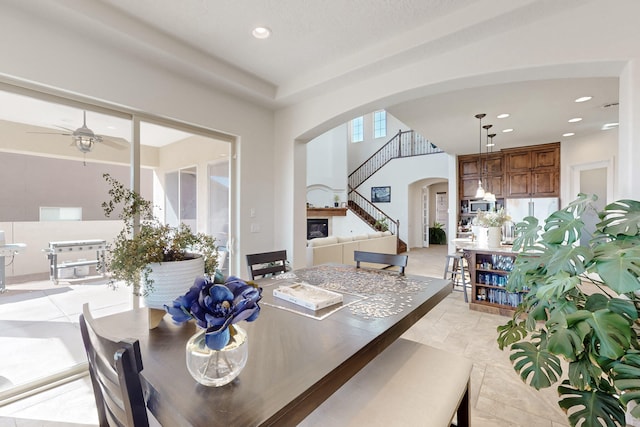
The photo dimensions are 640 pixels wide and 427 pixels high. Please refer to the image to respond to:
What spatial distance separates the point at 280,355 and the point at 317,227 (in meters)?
9.00

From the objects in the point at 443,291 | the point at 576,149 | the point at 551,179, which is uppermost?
the point at 576,149

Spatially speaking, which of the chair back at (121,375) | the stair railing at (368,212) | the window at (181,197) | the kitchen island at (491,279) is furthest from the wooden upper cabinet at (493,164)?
the chair back at (121,375)

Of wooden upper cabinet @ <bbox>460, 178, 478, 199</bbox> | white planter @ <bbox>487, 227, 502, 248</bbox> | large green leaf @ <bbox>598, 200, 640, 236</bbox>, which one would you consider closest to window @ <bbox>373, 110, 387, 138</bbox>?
wooden upper cabinet @ <bbox>460, 178, 478, 199</bbox>

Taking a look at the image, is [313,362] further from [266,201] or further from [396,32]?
[266,201]

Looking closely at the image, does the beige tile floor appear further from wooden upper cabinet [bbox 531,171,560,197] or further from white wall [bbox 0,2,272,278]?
wooden upper cabinet [bbox 531,171,560,197]

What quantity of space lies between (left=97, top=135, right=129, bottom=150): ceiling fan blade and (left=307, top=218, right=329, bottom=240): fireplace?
282 inches

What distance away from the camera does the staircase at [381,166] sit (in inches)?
396

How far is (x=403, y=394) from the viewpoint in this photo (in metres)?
1.29

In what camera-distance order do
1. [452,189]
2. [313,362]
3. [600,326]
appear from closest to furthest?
[313,362]
[600,326]
[452,189]

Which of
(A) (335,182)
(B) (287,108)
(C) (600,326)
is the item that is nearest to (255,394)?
(C) (600,326)

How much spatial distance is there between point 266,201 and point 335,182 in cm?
766

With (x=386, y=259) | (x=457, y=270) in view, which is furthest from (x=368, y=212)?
(x=386, y=259)

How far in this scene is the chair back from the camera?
2.35ft

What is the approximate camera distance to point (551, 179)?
6312 millimetres
